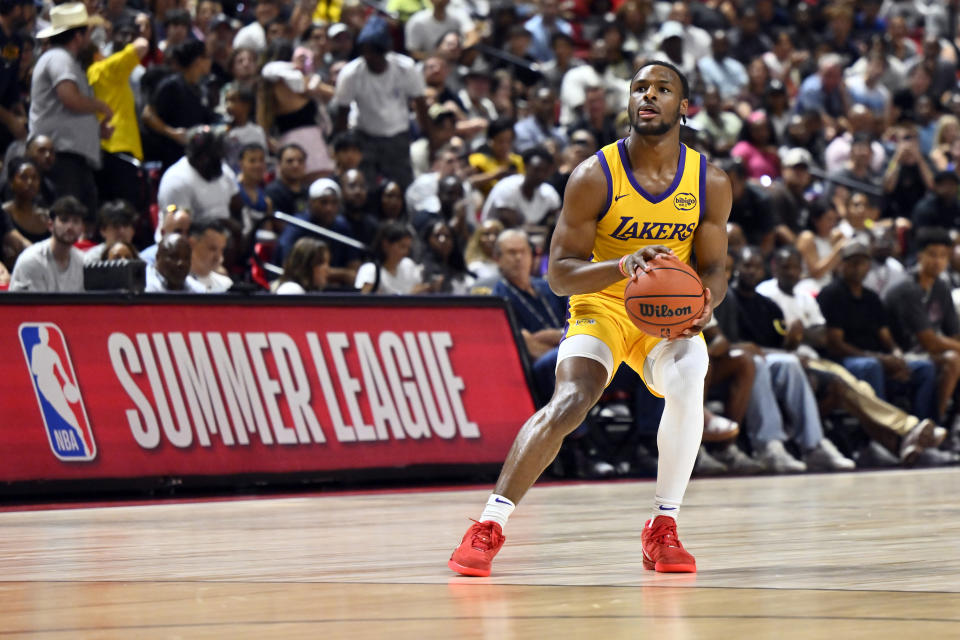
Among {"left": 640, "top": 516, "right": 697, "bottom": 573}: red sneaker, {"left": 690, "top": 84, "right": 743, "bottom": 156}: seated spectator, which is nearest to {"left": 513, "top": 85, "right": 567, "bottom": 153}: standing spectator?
{"left": 690, "top": 84, "right": 743, "bottom": 156}: seated spectator

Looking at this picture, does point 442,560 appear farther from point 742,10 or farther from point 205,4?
point 742,10

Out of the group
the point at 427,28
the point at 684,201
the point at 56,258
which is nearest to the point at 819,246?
the point at 427,28

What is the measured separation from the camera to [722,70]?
68.8 ft

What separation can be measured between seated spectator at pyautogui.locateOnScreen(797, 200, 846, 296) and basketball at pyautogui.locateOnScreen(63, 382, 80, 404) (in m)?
7.73

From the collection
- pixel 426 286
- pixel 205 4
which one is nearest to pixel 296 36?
pixel 205 4

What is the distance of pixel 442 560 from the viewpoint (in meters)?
6.32

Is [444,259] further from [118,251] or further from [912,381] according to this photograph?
[912,381]

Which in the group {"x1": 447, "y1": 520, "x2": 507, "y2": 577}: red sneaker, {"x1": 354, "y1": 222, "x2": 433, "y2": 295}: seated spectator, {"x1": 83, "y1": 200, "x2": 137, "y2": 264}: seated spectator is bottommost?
{"x1": 354, "y1": 222, "x2": 433, "y2": 295}: seated spectator

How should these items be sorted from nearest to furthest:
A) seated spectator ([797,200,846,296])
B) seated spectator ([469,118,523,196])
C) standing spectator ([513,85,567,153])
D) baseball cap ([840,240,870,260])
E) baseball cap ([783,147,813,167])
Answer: baseball cap ([840,240,870,260]) < seated spectator ([797,200,846,296]) < seated spectator ([469,118,523,196]) < standing spectator ([513,85,567,153]) < baseball cap ([783,147,813,167])

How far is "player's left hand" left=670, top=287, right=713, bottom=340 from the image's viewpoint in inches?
229

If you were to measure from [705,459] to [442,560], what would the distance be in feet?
21.9

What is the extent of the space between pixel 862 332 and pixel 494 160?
462cm

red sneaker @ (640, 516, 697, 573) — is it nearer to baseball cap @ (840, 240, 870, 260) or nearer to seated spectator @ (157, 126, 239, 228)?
seated spectator @ (157, 126, 239, 228)

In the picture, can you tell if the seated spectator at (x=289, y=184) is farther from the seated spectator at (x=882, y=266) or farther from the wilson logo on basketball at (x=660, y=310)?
the wilson logo on basketball at (x=660, y=310)
